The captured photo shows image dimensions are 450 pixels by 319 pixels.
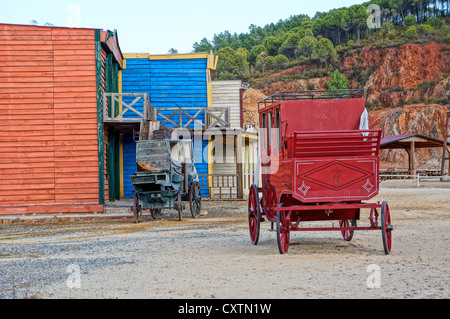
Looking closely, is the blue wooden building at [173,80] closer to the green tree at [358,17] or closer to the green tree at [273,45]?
the green tree at [358,17]

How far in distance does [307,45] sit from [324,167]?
361 feet

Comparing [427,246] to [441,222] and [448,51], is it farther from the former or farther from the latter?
[448,51]

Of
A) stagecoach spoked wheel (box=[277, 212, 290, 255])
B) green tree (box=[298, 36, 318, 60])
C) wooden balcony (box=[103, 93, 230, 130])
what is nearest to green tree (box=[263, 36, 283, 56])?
green tree (box=[298, 36, 318, 60])

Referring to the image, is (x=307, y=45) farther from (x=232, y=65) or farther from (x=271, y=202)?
(x=271, y=202)

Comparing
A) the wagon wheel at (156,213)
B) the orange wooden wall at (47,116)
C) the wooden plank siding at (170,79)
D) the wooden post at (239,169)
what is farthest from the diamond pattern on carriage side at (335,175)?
→ the wooden plank siding at (170,79)

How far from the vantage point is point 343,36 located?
425 feet

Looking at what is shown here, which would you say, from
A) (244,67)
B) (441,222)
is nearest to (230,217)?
(441,222)

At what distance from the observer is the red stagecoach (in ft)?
29.4

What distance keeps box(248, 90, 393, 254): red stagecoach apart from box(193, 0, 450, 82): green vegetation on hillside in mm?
88160

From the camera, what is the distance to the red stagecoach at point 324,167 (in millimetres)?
8969

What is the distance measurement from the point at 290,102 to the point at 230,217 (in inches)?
329

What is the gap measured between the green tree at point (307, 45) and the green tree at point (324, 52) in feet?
20.9

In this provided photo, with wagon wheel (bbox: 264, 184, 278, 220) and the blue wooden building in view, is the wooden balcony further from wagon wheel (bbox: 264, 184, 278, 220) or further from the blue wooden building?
wagon wheel (bbox: 264, 184, 278, 220)
